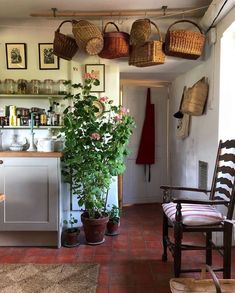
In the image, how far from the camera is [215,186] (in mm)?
2549

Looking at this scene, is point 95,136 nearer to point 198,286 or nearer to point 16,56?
point 16,56

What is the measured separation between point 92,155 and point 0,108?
1305 mm

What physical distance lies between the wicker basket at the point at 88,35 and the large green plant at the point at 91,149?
0.29 m

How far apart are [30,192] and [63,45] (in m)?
1.47

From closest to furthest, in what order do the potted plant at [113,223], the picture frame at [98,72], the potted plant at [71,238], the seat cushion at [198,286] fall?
the seat cushion at [198,286] → the potted plant at [71,238] → the potted plant at [113,223] → the picture frame at [98,72]

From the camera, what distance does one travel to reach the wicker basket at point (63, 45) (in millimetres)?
2943

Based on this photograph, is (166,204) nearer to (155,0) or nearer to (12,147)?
(12,147)

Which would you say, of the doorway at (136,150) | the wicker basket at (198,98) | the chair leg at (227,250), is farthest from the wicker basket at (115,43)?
the chair leg at (227,250)

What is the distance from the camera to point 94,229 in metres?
2.92

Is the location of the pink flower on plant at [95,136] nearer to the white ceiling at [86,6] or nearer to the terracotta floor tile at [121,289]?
the white ceiling at [86,6]

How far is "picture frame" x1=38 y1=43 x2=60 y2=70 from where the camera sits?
334 centimetres

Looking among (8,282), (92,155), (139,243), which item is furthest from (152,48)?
(8,282)

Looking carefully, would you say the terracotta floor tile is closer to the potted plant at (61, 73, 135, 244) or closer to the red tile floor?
the red tile floor

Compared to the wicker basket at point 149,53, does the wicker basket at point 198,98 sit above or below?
below
